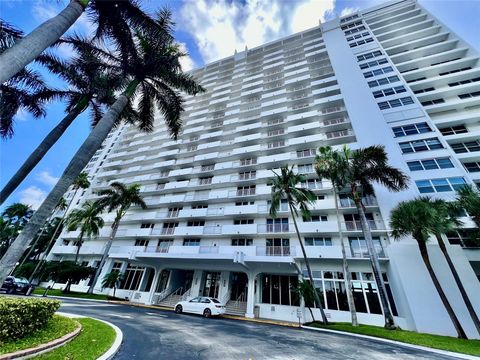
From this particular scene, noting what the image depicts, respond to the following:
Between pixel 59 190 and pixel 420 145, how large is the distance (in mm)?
31057

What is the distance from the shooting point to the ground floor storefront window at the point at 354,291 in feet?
57.5

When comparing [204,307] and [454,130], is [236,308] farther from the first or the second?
[454,130]

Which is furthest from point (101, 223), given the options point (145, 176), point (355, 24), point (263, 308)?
point (355, 24)

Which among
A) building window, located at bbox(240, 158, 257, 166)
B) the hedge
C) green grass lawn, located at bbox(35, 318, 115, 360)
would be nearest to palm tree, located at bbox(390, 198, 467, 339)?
building window, located at bbox(240, 158, 257, 166)

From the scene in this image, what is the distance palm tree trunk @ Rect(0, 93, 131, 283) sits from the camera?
6.31 m

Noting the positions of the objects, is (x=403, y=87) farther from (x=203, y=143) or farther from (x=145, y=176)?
(x=145, y=176)

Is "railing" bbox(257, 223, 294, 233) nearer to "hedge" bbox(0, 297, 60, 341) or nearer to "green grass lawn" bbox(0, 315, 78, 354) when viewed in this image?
"green grass lawn" bbox(0, 315, 78, 354)

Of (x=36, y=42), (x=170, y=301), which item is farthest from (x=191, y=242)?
(x=36, y=42)

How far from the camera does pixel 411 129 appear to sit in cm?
2411

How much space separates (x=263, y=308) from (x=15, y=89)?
2359 cm

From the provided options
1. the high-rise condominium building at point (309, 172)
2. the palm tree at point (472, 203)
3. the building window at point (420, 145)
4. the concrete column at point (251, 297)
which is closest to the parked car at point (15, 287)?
the high-rise condominium building at point (309, 172)

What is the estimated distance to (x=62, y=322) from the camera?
740 cm

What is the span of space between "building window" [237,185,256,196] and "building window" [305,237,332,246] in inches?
344

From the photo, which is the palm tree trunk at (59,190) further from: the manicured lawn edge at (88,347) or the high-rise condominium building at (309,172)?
the high-rise condominium building at (309,172)
